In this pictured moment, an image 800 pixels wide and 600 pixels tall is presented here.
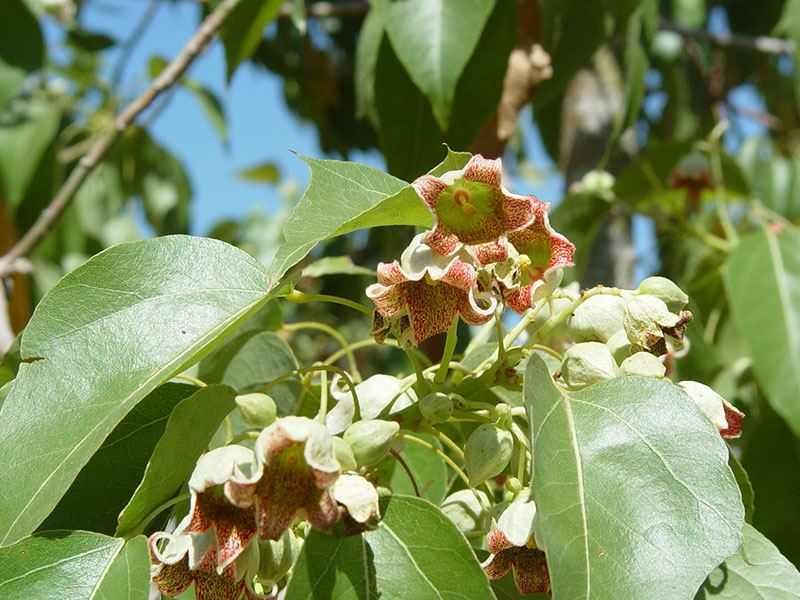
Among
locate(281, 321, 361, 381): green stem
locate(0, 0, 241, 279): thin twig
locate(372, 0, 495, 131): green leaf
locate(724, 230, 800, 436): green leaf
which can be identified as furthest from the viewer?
locate(0, 0, 241, 279): thin twig

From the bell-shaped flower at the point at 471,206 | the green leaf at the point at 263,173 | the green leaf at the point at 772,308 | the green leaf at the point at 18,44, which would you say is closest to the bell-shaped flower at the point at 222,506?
the bell-shaped flower at the point at 471,206

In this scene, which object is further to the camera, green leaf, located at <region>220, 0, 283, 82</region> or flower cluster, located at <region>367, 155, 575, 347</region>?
green leaf, located at <region>220, 0, 283, 82</region>

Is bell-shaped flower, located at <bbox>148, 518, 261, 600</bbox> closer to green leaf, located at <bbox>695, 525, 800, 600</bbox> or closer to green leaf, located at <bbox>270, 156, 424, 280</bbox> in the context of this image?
green leaf, located at <bbox>270, 156, 424, 280</bbox>

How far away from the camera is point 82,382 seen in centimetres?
81

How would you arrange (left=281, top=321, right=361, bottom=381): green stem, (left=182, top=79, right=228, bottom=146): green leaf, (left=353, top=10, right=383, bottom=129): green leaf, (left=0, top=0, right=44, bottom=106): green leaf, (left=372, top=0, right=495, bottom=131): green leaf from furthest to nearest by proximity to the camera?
(left=182, top=79, right=228, bottom=146): green leaf < (left=0, top=0, right=44, bottom=106): green leaf < (left=353, top=10, right=383, bottom=129): green leaf < (left=372, top=0, right=495, bottom=131): green leaf < (left=281, top=321, right=361, bottom=381): green stem

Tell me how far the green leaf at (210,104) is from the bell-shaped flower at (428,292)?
267 centimetres

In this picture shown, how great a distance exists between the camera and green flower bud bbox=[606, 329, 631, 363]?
941mm

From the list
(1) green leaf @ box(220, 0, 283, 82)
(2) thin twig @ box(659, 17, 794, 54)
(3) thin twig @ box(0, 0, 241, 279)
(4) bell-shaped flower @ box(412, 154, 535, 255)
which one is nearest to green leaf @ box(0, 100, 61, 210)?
(3) thin twig @ box(0, 0, 241, 279)

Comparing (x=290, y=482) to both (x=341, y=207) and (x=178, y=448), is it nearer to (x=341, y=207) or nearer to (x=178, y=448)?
(x=178, y=448)

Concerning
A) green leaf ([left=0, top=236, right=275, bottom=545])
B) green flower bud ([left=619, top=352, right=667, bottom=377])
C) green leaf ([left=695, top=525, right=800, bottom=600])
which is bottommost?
green leaf ([left=695, top=525, right=800, bottom=600])

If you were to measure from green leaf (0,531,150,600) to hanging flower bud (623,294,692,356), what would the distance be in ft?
1.82

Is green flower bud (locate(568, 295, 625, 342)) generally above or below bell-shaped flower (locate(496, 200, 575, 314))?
below

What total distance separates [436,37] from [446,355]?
2.85 feet

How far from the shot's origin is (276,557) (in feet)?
2.68
